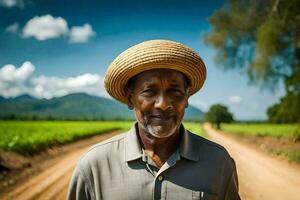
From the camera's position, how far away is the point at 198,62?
7.47ft

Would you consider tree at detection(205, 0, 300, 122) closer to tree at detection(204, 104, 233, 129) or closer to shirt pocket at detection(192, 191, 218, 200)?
shirt pocket at detection(192, 191, 218, 200)

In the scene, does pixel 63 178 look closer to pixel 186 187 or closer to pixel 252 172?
pixel 252 172

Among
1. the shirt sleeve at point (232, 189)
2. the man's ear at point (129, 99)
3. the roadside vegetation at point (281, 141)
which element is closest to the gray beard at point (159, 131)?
the man's ear at point (129, 99)

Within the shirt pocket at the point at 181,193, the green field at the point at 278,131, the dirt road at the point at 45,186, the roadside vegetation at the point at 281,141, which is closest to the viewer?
the shirt pocket at the point at 181,193

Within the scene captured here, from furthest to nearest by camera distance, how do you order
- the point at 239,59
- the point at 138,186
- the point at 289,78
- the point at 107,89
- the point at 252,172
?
the point at 239,59, the point at 289,78, the point at 252,172, the point at 107,89, the point at 138,186

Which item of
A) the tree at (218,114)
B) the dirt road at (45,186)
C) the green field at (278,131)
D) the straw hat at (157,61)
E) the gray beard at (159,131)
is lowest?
the dirt road at (45,186)

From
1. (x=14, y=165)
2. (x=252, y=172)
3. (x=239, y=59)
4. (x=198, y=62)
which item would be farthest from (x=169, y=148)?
(x=239, y=59)

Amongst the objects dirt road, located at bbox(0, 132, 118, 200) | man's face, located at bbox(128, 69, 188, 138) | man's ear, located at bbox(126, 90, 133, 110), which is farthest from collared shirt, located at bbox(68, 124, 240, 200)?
dirt road, located at bbox(0, 132, 118, 200)

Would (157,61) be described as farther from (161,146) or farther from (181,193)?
(181,193)

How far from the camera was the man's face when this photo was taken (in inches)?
86.4

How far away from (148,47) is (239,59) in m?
27.3

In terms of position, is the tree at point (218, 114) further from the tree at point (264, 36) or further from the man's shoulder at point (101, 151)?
the man's shoulder at point (101, 151)

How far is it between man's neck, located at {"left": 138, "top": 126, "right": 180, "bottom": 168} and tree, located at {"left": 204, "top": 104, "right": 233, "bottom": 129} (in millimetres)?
62271

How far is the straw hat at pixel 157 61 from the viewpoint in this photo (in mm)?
2162
